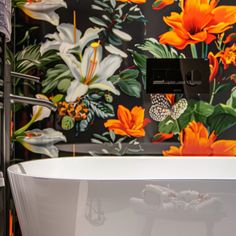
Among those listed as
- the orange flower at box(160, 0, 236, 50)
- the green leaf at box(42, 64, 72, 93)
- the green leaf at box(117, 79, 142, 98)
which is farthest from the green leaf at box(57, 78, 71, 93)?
the orange flower at box(160, 0, 236, 50)

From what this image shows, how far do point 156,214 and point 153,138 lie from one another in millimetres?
880

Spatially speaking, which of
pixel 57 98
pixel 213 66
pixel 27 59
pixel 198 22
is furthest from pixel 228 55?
pixel 27 59

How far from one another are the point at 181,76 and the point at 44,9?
0.85 m

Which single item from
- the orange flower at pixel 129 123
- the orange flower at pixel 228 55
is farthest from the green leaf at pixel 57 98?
the orange flower at pixel 228 55

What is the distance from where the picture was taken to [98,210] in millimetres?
1109

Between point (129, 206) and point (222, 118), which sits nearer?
point (129, 206)

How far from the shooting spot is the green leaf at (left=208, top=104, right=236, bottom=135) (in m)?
1.93

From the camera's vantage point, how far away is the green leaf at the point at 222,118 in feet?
6.34

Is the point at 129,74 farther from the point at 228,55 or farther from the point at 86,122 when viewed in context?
the point at 228,55

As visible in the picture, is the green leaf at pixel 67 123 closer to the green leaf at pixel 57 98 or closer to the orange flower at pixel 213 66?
the green leaf at pixel 57 98

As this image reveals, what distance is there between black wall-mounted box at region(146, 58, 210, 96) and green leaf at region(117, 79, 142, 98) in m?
0.08

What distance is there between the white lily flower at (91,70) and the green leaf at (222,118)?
55cm

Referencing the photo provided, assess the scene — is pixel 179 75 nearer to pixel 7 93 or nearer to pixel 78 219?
pixel 7 93

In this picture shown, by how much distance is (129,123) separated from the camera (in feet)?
6.43
